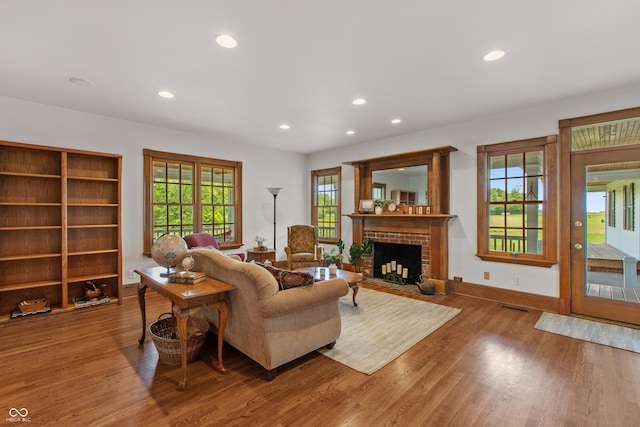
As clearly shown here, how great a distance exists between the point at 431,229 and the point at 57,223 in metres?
5.29

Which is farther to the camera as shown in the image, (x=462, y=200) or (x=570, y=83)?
(x=462, y=200)

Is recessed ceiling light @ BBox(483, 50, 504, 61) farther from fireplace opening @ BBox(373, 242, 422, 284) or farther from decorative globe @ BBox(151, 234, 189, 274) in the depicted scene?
decorative globe @ BBox(151, 234, 189, 274)

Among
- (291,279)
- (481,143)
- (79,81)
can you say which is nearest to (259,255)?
(291,279)

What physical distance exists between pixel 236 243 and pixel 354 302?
279 cm

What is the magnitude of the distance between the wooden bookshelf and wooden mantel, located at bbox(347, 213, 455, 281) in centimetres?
413

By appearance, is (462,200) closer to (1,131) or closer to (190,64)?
(190,64)

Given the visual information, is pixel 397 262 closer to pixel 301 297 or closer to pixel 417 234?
pixel 417 234

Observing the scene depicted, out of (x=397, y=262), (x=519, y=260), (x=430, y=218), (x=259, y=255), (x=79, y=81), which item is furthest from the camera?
(x=259, y=255)

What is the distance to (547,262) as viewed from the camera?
387 cm

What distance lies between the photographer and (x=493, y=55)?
2619 mm

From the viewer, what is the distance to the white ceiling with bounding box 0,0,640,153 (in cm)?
205

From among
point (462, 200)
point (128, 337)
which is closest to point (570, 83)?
point (462, 200)

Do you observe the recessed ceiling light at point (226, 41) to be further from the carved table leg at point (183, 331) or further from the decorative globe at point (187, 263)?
the carved table leg at point (183, 331)

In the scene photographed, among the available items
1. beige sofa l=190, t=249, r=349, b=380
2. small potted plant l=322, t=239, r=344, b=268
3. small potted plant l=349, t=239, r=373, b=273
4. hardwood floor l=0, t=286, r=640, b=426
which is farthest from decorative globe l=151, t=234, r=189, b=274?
small potted plant l=349, t=239, r=373, b=273
